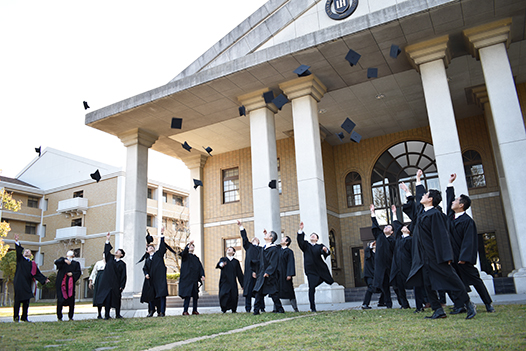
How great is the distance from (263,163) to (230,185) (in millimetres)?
7610

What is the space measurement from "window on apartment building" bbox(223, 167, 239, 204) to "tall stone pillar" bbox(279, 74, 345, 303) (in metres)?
7.95

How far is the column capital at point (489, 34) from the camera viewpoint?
9547 mm

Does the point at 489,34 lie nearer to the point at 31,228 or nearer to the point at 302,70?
the point at 302,70

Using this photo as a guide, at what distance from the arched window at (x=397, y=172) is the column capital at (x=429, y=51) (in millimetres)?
7153

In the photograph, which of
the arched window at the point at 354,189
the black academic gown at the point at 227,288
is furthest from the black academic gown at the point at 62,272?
the arched window at the point at 354,189

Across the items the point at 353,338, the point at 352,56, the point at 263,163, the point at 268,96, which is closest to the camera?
the point at 353,338

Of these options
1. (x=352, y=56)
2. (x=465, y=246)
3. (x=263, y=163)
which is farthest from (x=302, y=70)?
(x=465, y=246)

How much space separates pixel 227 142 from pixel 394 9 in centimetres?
1017

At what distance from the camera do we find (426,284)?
538 cm

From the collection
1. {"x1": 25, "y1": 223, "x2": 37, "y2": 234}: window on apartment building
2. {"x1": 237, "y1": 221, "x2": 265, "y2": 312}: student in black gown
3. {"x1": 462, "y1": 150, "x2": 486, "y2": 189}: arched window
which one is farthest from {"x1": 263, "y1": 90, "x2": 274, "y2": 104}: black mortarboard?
{"x1": 25, "y1": 223, "x2": 37, "y2": 234}: window on apartment building

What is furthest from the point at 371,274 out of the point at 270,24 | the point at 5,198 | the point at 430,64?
the point at 5,198

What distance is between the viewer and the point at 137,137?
1424cm

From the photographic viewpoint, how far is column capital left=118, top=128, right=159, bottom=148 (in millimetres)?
14281

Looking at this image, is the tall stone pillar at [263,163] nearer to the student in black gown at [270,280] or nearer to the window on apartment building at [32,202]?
the student in black gown at [270,280]
